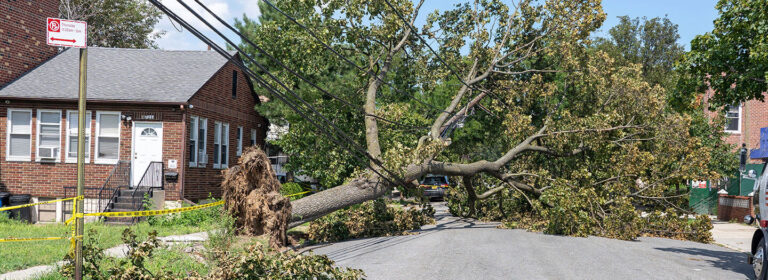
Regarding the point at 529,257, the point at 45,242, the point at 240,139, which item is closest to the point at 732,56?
the point at 529,257

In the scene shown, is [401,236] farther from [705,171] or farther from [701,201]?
[701,201]

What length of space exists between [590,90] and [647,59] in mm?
31002

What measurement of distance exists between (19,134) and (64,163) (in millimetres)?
1921

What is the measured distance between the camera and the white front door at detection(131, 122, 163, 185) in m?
20.6

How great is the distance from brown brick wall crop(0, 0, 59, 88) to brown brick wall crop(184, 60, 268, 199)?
21.6 feet

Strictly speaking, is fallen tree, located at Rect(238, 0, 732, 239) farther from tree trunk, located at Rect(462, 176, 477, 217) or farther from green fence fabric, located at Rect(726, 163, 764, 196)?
green fence fabric, located at Rect(726, 163, 764, 196)

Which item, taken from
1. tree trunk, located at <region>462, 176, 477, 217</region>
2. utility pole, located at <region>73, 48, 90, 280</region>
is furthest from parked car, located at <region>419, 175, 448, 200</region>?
utility pole, located at <region>73, 48, 90, 280</region>

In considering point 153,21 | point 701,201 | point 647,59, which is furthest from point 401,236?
point 647,59

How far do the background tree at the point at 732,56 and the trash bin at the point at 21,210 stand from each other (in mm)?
18850

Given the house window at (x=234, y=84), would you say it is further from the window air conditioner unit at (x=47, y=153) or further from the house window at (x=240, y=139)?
the window air conditioner unit at (x=47, y=153)

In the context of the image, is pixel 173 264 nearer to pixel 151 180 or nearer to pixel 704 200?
pixel 151 180

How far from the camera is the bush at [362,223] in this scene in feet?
50.1

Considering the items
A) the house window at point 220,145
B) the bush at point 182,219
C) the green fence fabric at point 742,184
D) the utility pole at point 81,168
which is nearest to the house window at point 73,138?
the house window at point 220,145

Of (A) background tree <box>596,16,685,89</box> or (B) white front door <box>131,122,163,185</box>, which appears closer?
(B) white front door <box>131,122,163,185</box>
